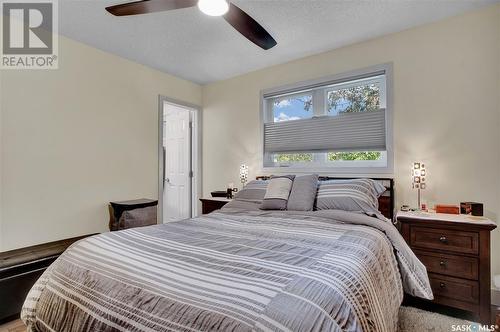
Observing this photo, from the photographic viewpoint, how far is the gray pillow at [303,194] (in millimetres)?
2279

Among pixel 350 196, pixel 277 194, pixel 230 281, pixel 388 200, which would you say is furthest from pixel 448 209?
pixel 230 281

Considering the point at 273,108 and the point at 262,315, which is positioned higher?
the point at 273,108

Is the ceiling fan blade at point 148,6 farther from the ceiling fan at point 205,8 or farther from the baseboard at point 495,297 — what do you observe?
the baseboard at point 495,297

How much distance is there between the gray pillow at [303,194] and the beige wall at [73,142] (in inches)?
84.9

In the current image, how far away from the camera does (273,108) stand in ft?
12.0

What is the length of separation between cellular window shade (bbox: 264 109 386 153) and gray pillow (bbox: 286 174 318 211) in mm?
764

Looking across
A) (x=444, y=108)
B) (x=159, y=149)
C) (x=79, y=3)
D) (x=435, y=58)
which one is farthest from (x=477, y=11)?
(x=159, y=149)

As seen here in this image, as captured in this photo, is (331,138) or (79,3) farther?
(331,138)

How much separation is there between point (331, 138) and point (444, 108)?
1.08m

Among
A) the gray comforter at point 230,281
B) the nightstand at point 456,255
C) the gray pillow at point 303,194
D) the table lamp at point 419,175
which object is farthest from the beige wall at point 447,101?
the gray comforter at point 230,281

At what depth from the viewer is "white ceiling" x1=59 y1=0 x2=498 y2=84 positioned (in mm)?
2250

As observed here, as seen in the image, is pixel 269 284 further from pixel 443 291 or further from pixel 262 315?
pixel 443 291

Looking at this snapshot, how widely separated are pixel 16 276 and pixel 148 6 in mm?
2194

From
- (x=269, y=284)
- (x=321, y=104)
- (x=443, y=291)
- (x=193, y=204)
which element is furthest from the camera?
(x=193, y=204)
